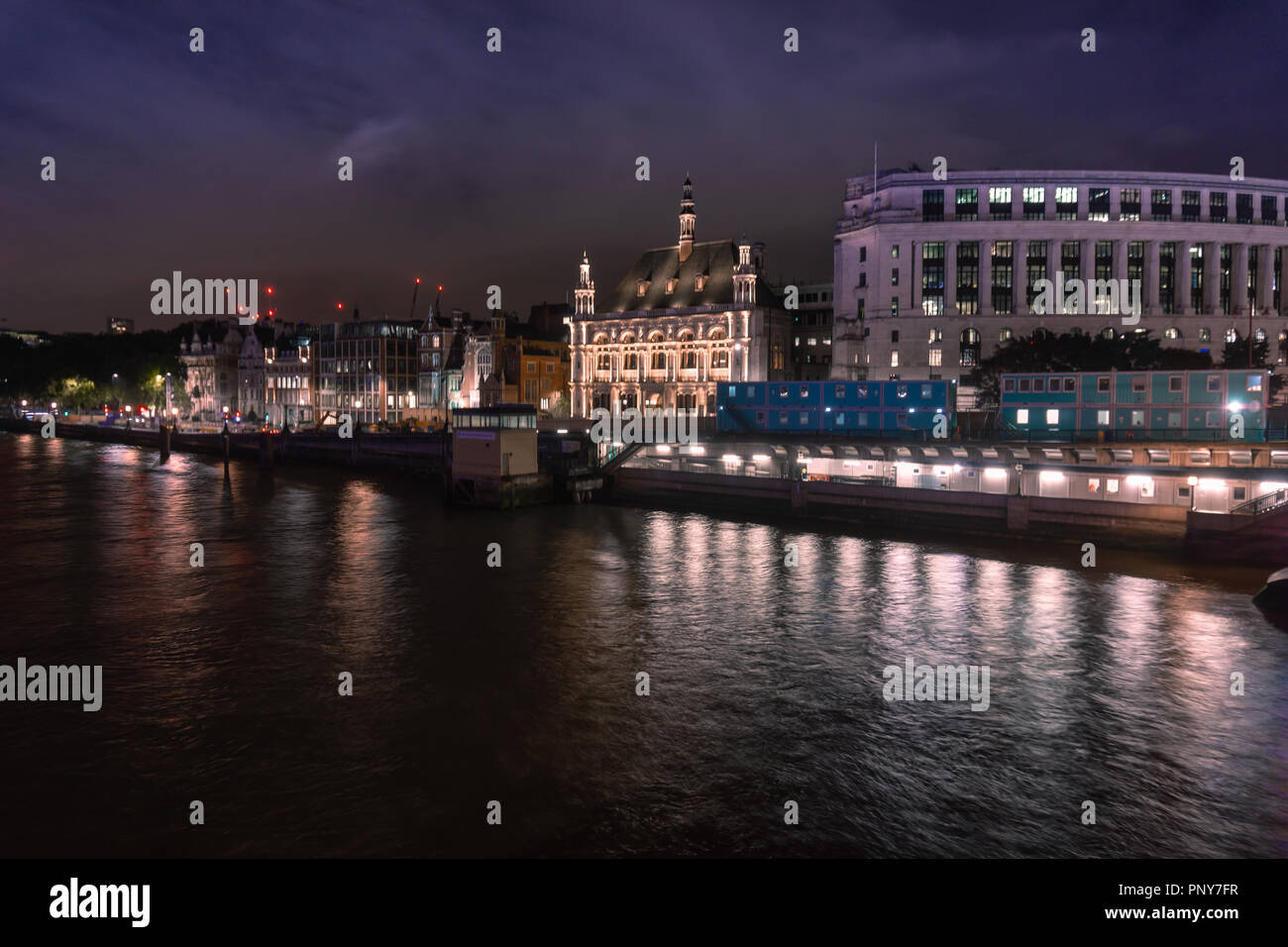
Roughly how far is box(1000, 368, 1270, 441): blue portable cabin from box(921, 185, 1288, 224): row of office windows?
48221mm

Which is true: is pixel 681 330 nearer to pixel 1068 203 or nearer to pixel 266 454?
pixel 1068 203

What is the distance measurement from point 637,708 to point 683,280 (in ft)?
331

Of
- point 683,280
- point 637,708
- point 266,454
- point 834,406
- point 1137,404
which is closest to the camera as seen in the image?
point 637,708

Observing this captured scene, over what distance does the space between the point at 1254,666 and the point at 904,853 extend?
16.5m

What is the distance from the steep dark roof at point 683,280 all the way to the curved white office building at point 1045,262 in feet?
54.8

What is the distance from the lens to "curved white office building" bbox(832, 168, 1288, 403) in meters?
103

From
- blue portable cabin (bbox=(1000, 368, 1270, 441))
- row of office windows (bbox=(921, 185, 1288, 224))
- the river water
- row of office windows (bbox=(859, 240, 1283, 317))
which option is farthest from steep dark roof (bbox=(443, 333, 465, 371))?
the river water

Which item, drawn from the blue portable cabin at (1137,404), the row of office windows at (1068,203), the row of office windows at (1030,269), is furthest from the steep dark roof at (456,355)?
the blue portable cabin at (1137,404)

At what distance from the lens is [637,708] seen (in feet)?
67.6

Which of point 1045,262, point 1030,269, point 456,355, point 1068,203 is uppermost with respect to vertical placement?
point 1068,203

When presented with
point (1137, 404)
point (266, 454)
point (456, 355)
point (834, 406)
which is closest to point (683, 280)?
point (456, 355)

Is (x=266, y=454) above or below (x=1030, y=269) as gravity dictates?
below

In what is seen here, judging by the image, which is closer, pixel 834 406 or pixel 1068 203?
pixel 834 406
